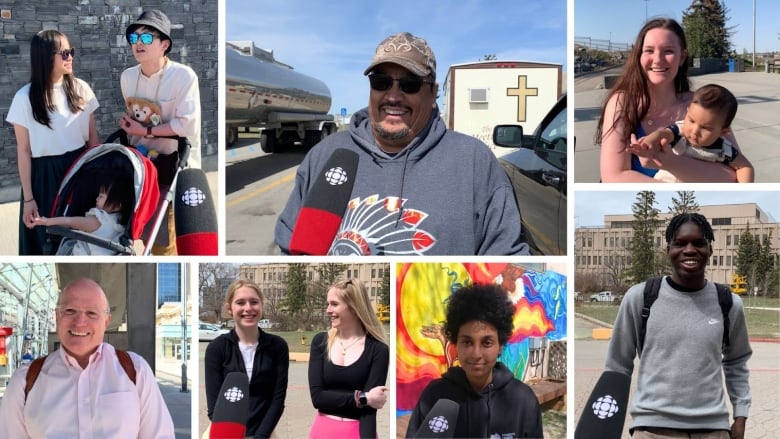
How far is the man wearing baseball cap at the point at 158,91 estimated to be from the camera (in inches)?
193

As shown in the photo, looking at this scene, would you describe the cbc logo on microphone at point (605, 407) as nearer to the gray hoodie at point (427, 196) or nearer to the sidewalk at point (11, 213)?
the gray hoodie at point (427, 196)

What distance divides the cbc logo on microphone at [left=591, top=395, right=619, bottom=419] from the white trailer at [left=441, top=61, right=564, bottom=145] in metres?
1.50

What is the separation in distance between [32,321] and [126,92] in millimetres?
1374

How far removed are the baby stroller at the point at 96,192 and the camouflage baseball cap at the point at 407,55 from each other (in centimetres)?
144

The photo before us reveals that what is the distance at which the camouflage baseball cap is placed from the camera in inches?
170

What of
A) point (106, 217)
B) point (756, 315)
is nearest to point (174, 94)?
point (106, 217)

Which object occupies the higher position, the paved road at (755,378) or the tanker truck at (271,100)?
the tanker truck at (271,100)

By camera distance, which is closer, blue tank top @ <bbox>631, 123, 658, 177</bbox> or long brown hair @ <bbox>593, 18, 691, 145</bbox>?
long brown hair @ <bbox>593, 18, 691, 145</bbox>

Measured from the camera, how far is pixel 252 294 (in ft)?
16.3

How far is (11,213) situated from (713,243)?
3.88 m

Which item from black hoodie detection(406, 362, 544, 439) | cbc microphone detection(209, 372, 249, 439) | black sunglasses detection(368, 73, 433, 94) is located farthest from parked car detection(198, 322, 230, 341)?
black sunglasses detection(368, 73, 433, 94)

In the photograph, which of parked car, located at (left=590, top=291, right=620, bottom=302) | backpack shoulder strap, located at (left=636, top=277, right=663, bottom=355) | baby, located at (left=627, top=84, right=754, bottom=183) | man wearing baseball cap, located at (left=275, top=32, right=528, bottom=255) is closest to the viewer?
backpack shoulder strap, located at (left=636, top=277, right=663, bottom=355)

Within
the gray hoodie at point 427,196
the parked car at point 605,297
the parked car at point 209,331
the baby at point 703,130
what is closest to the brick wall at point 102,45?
the gray hoodie at point 427,196

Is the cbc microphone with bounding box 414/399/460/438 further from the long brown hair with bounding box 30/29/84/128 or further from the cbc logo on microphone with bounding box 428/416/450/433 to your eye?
the long brown hair with bounding box 30/29/84/128
